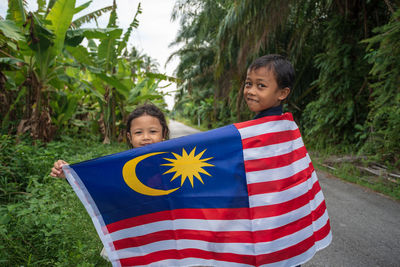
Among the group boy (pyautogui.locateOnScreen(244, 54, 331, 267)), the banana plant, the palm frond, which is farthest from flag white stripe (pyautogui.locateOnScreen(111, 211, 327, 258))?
the palm frond

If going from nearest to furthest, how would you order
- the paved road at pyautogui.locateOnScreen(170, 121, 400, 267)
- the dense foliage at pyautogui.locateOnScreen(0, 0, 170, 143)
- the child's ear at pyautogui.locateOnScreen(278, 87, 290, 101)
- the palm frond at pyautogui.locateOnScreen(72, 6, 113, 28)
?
the child's ear at pyautogui.locateOnScreen(278, 87, 290, 101), the paved road at pyautogui.locateOnScreen(170, 121, 400, 267), the dense foliage at pyautogui.locateOnScreen(0, 0, 170, 143), the palm frond at pyautogui.locateOnScreen(72, 6, 113, 28)

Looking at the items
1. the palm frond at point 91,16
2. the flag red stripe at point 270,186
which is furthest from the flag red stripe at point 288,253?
the palm frond at point 91,16

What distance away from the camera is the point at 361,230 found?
298 centimetres

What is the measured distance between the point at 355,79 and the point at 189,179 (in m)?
6.25

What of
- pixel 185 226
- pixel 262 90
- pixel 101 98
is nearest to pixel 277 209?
pixel 185 226

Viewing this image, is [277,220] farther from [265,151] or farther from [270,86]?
[270,86]

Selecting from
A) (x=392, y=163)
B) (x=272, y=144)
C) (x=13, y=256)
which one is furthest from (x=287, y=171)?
(x=392, y=163)

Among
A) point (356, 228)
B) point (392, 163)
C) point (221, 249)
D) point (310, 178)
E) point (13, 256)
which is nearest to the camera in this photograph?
point (221, 249)

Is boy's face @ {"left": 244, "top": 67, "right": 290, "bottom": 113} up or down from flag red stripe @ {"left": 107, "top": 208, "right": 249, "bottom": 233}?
up

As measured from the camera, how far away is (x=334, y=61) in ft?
21.5

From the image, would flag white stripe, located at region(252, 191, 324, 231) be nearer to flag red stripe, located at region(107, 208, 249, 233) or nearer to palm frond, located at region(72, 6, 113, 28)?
flag red stripe, located at region(107, 208, 249, 233)

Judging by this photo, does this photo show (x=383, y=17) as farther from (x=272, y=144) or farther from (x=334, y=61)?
(x=272, y=144)

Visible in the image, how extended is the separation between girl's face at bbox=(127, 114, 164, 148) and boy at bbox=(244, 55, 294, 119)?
71 centimetres

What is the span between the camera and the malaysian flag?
1.58 m
